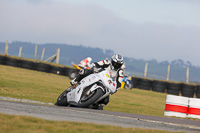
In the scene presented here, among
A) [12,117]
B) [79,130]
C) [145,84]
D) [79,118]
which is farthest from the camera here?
[145,84]

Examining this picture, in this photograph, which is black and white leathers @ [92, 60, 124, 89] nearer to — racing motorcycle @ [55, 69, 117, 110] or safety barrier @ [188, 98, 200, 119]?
racing motorcycle @ [55, 69, 117, 110]

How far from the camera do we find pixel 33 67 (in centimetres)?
3344

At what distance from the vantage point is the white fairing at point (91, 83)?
9969 mm

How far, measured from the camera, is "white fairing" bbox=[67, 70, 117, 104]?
9.97m

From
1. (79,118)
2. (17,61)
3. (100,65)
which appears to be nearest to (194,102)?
(100,65)

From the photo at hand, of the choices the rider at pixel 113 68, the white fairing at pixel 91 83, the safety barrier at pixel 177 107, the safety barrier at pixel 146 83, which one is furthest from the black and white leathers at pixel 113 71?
the safety barrier at pixel 146 83

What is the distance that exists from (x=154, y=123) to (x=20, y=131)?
3.57 metres

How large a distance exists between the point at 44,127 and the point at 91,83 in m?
4.51

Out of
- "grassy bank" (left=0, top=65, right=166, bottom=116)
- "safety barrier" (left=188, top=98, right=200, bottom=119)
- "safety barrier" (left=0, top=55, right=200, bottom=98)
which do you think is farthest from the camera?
"safety barrier" (left=0, top=55, right=200, bottom=98)

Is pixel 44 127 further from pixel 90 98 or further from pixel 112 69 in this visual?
pixel 112 69

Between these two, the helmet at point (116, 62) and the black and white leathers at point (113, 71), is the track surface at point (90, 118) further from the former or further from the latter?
the helmet at point (116, 62)

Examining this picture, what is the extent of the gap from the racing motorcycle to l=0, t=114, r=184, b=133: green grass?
3.61 metres

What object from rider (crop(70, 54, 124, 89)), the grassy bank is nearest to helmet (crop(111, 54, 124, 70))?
rider (crop(70, 54, 124, 89))

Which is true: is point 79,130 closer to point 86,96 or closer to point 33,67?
point 86,96
